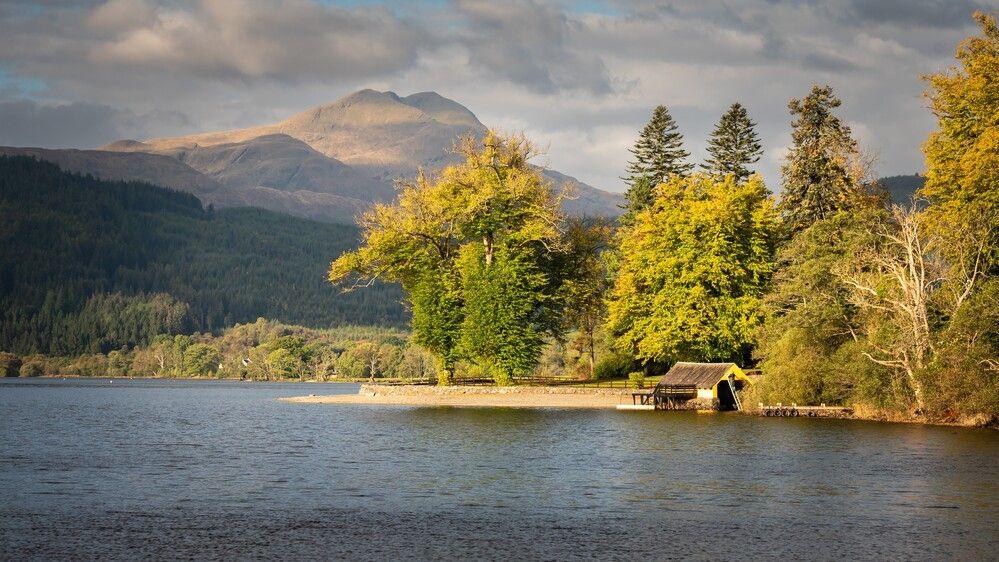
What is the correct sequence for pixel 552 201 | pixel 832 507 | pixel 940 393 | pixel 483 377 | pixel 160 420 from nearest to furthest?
pixel 832 507 < pixel 940 393 < pixel 160 420 < pixel 552 201 < pixel 483 377

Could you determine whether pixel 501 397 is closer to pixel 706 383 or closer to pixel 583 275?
pixel 583 275

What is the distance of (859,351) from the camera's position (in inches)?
2830

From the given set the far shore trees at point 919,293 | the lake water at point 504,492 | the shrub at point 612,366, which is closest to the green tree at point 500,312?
the shrub at point 612,366

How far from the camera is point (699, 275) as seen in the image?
8800 centimetres

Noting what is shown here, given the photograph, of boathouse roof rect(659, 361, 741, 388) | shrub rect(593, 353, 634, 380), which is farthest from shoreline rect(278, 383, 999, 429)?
shrub rect(593, 353, 634, 380)

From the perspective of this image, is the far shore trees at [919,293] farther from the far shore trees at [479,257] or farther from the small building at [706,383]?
the far shore trees at [479,257]

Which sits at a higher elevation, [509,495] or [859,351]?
[859,351]

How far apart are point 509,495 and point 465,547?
31.5 ft

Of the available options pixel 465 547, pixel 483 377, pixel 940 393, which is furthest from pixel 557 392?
pixel 465 547

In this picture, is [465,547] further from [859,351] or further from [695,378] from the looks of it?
[695,378]

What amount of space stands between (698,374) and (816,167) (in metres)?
23.1

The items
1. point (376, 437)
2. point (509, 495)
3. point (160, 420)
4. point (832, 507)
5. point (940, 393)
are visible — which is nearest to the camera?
point (832, 507)

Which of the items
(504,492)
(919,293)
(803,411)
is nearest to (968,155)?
(919,293)

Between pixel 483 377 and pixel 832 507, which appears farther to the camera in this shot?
pixel 483 377
